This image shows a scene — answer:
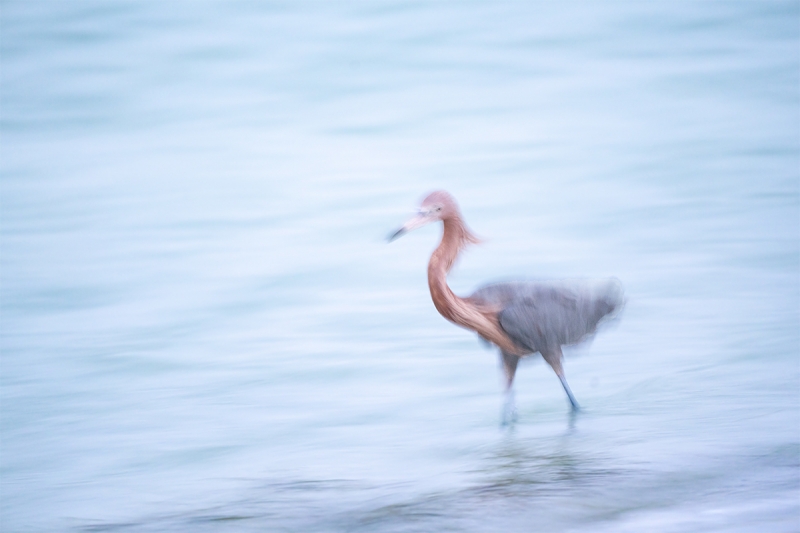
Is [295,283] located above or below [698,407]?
above

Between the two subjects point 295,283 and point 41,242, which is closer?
point 295,283

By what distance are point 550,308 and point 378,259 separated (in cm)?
630

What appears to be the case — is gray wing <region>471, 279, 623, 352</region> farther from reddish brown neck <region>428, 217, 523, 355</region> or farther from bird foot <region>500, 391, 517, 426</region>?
bird foot <region>500, 391, 517, 426</region>

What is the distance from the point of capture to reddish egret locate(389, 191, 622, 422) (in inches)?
226

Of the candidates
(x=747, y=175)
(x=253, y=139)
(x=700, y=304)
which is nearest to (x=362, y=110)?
(x=253, y=139)

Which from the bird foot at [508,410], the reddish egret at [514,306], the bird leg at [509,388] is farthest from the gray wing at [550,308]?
the bird foot at [508,410]

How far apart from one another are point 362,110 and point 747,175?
24.3ft

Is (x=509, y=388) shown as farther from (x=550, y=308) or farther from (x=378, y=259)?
(x=378, y=259)

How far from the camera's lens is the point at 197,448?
20.7 feet

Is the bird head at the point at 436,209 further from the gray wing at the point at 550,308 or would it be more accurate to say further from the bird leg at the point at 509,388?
the bird leg at the point at 509,388

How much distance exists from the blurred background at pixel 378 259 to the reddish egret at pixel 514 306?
36cm

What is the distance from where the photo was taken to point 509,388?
240 inches

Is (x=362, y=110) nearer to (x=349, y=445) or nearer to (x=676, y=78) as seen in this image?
(x=676, y=78)

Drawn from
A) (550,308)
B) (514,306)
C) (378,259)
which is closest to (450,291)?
(514,306)
